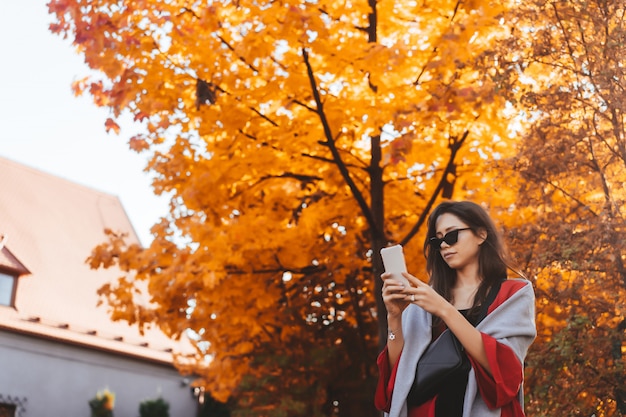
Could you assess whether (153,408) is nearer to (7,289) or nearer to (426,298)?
(7,289)

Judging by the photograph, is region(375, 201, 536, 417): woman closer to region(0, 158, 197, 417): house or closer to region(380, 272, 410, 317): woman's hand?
region(380, 272, 410, 317): woman's hand

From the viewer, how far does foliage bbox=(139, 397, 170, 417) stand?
21.4 meters

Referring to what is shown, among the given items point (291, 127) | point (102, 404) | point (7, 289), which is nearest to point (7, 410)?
point (102, 404)

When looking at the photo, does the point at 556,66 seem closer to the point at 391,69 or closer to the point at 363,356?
the point at 391,69

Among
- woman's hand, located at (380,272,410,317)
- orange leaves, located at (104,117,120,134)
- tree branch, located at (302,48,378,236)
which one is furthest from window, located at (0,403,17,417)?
woman's hand, located at (380,272,410,317)

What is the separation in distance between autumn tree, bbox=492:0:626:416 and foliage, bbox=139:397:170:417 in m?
16.2

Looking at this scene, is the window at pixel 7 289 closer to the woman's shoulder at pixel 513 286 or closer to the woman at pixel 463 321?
the woman at pixel 463 321

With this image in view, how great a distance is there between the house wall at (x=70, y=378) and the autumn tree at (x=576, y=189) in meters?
14.7

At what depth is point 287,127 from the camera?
7.80 m

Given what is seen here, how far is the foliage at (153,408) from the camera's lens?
70.2 ft

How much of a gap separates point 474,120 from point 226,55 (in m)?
2.47

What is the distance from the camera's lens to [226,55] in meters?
8.24

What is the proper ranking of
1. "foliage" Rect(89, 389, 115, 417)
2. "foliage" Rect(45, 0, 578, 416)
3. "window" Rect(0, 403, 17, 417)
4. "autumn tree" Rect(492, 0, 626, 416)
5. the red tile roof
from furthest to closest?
"foliage" Rect(89, 389, 115, 417) < the red tile roof < "window" Rect(0, 403, 17, 417) < "foliage" Rect(45, 0, 578, 416) < "autumn tree" Rect(492, 0, 626, 416)

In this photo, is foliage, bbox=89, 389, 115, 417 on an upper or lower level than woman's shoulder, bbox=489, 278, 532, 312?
lower
